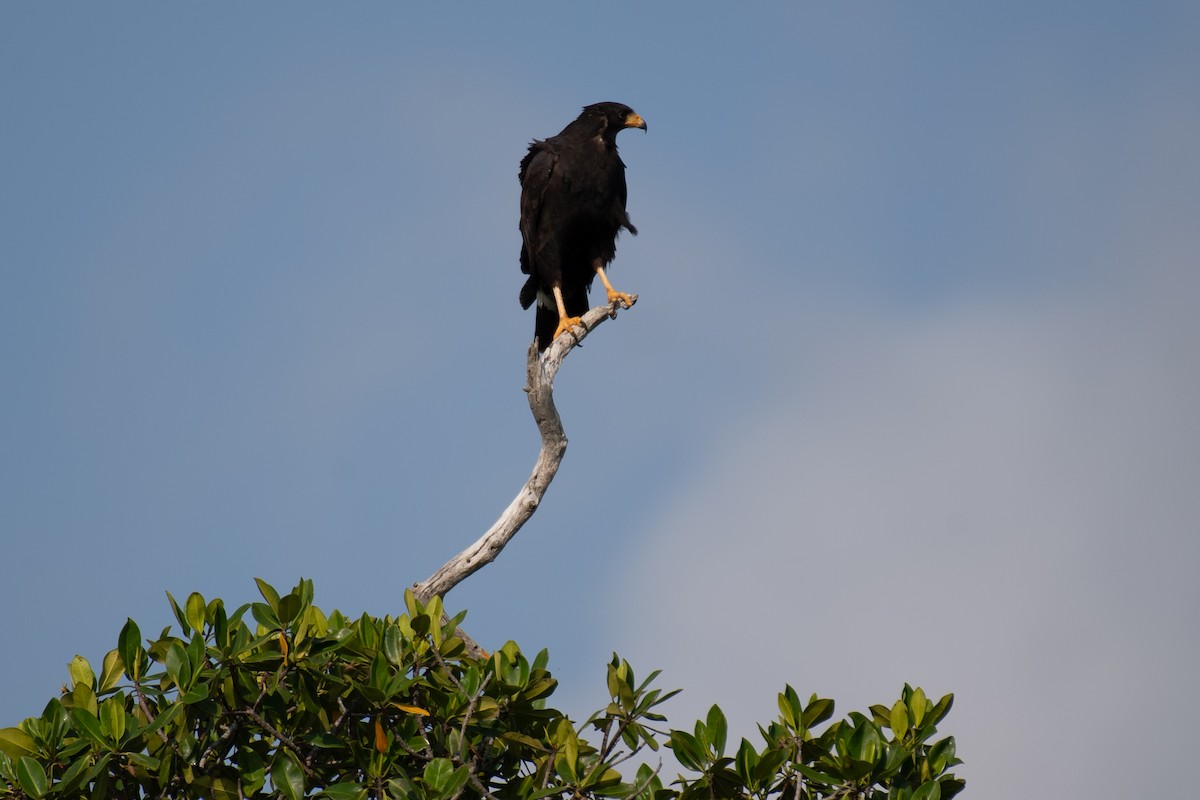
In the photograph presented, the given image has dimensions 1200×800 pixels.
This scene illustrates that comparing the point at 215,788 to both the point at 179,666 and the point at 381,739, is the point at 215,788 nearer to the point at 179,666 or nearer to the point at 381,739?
the point at 179,666

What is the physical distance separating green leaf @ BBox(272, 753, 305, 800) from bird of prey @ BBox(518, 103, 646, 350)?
4605 mm

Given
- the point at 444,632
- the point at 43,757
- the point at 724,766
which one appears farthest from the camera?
the point at 444,632

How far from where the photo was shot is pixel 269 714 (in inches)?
145

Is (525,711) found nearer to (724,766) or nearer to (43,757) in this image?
(724,766)

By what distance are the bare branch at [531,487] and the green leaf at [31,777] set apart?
2275mm

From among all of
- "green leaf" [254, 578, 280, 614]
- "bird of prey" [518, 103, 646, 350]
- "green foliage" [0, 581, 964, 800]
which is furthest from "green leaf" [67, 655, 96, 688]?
"bird of prey" [518, 103, 646, 350]

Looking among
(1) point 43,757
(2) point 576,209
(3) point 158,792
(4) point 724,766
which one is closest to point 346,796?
(3) point 158,792

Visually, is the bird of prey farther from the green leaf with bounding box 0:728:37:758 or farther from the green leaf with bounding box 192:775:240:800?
the green leaf with bounding box 0:728:37:758

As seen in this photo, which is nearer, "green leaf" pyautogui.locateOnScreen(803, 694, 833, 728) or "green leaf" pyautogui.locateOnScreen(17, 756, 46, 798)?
"green leaf" pyautogui.locateOnScreen(17, 756, 46, 798)

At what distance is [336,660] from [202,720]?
1.47 feet

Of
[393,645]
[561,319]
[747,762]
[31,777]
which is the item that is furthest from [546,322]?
[31,777]

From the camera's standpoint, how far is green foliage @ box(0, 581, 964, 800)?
11.5 ft

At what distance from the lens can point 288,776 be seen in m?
3.54

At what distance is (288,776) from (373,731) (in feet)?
1.05
